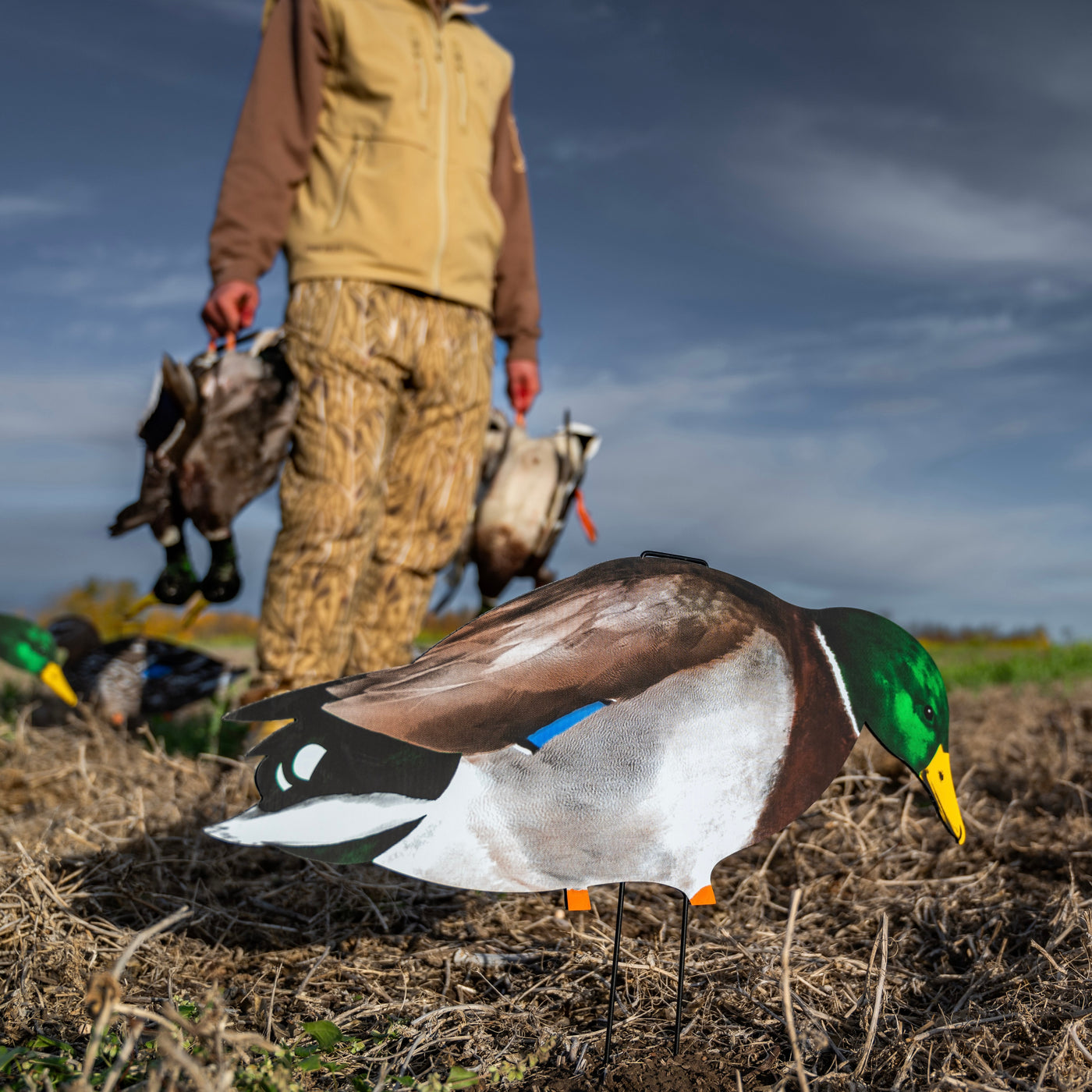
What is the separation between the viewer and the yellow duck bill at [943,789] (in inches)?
53.1

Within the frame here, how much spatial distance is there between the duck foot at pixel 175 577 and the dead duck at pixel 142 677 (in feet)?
2.99

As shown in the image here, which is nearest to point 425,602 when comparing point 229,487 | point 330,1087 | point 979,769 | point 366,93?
point 229,487

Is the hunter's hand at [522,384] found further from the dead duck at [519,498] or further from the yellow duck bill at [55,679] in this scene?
the yellow duck bill at [55,679]

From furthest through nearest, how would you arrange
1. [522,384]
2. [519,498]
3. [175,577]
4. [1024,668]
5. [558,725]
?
[1024,668] < [522,384] < [519,498] < [175,577] < [558,725]

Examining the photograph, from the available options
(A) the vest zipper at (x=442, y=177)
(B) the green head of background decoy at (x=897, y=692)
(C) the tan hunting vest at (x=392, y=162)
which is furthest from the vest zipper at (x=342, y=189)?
(B) the green head of background decoy at (x=897, y=692)

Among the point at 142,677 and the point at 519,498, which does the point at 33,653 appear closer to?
the point at 142,677

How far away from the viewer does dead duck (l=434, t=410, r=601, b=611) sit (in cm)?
353

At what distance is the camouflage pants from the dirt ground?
599 mm

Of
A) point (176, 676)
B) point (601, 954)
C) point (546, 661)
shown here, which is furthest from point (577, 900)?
point (176, 676)

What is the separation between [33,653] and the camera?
12.6ft

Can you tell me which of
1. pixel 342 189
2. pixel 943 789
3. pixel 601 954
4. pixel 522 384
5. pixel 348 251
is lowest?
pixel 601 954

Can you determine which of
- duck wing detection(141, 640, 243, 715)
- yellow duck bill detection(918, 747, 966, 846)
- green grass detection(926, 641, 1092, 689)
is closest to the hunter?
duck wing detection(141, 640, 243, 715)

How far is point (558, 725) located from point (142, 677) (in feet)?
11.2

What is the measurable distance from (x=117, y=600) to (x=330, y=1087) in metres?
6.32
